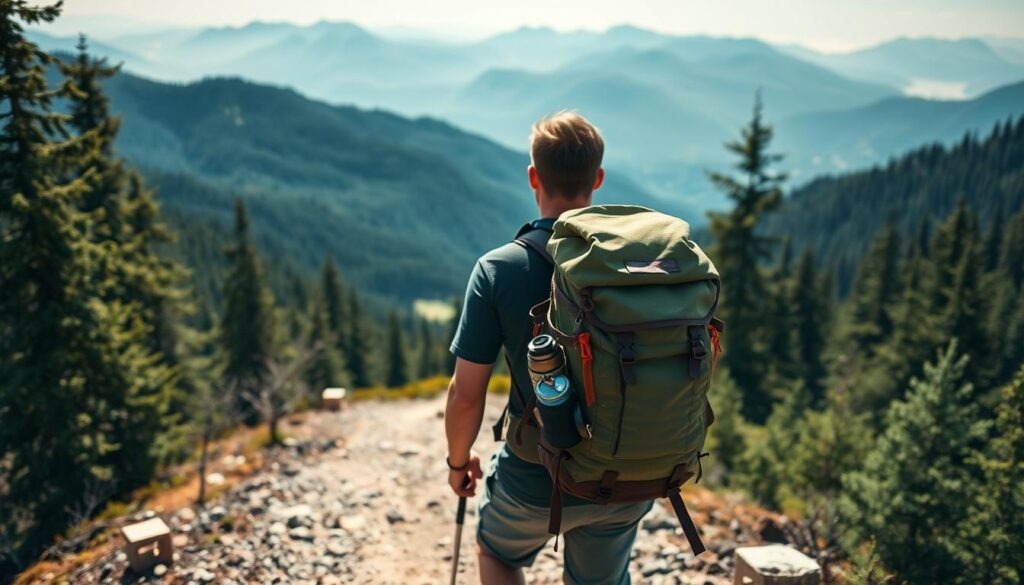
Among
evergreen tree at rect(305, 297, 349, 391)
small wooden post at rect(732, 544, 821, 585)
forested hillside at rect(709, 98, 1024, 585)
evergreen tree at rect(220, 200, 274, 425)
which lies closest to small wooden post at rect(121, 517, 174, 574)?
small wooden post at rect(732, 544, 821, 585)

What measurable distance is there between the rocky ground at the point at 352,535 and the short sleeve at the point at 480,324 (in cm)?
449

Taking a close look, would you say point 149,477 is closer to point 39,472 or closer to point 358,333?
point 39,472

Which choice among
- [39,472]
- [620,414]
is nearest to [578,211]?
[620,414]

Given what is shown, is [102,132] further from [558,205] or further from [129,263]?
[558,205]

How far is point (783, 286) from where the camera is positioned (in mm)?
30188

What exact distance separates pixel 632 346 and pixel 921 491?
8.57 m

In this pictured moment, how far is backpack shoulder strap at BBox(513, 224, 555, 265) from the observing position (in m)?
3.08

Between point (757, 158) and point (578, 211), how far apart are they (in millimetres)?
23696

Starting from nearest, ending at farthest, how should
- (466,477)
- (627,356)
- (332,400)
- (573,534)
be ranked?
(627,356) < (573,534) < (466,477) < (332,400)

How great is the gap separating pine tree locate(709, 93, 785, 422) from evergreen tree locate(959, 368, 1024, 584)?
1650 centimetres

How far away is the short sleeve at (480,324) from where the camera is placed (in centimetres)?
307

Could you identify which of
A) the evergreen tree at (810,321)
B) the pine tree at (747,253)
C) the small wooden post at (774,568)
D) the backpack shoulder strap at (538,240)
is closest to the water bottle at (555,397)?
the backpack shoulder strap at (538,240)

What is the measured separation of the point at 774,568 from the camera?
5.14 m

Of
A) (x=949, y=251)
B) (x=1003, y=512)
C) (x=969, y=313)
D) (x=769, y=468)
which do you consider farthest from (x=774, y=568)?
(x=949, y=251)
